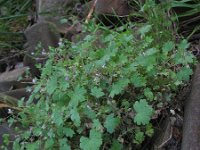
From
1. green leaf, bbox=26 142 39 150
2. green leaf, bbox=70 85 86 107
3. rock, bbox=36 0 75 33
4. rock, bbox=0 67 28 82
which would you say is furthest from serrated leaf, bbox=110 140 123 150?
rock, bbox=36 0 75 33

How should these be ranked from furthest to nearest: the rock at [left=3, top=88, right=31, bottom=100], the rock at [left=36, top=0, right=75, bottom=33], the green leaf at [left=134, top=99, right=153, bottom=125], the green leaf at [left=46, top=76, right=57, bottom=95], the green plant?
the rock at [left=36, top=0, right=75, bottom=33] → the rock at [left=3, top=88, right=31, bottom=100] → the green leaf at [left=46, top=76, right=57, bottom=95] → the green plant → the green leaf at [left=134, top=99, right=153, bottom=125]

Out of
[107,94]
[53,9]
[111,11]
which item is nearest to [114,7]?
[111,11]

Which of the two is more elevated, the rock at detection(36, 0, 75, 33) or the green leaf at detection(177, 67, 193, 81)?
the green leaf at detection(177, 67, 193, 81)

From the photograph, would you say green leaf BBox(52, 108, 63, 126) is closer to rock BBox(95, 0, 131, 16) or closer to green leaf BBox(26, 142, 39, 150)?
green leaf BBox(26, 142, 39, 150)

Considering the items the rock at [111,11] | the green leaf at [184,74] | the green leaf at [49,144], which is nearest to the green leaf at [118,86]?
the green leaf at [184,74]

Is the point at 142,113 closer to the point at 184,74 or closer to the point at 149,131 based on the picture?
the point at 149,131

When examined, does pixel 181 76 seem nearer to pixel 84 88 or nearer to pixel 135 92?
pixel 135 92
